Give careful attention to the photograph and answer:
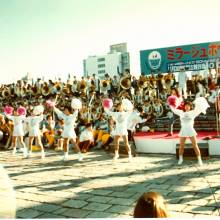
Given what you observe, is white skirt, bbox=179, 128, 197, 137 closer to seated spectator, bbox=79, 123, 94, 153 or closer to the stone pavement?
the stone pavement

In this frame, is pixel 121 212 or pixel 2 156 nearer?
pixel 121 212

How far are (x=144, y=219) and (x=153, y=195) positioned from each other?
166mm

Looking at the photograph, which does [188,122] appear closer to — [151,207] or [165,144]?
[165,144]

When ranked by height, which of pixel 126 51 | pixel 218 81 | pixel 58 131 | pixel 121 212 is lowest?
pixel 121 212

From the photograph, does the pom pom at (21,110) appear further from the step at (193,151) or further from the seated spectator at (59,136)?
the step at (193,151)

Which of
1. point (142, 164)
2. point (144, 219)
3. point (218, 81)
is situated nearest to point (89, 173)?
point (142, 164)

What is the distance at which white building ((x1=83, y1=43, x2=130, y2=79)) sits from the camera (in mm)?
113688

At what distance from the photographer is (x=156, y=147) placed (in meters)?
12.2

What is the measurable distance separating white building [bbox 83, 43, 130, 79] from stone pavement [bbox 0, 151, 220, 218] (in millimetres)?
101120

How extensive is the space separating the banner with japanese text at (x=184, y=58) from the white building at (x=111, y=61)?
88.1m

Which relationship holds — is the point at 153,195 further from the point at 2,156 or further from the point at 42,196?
the point at 2,156

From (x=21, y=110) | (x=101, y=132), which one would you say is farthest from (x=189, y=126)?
(x=21, y=110)

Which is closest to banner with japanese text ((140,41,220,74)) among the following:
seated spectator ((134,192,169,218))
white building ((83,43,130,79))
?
seated spectator ((134,192,169,218))

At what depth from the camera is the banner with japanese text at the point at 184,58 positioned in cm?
2189
